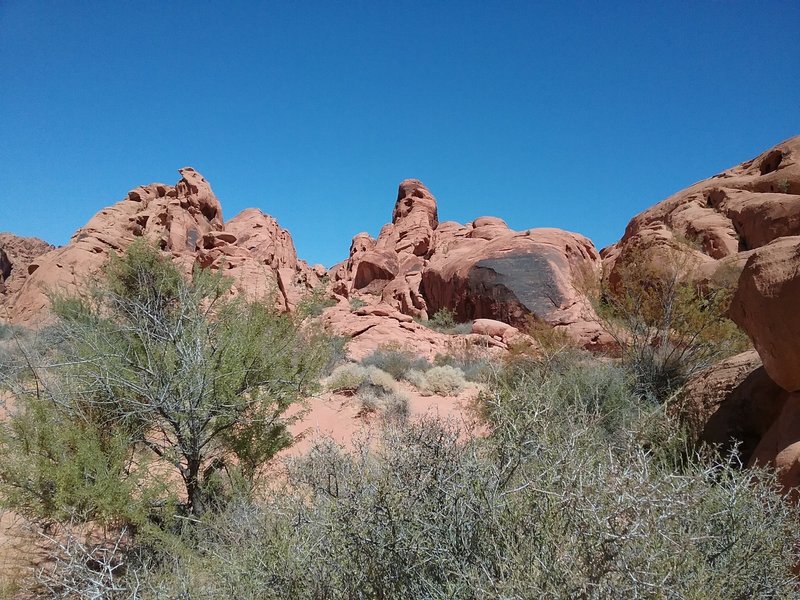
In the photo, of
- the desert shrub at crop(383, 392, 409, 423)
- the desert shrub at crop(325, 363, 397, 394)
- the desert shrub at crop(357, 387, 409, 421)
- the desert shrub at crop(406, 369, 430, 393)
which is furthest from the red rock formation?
the desert shrub at crop(406, 369, 430, 393)

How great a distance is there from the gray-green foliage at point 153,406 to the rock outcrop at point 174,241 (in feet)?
34.6

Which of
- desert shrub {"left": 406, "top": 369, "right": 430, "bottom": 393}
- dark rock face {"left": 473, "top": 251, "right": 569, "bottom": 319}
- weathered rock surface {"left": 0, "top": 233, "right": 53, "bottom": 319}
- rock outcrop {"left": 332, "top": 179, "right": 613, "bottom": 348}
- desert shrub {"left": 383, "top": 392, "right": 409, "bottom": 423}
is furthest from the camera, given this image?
weathered rock surface {"left": 0, "top": 233, "right": 53, "bottom": 319}

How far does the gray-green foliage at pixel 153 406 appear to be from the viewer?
431 cm

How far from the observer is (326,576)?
267cm

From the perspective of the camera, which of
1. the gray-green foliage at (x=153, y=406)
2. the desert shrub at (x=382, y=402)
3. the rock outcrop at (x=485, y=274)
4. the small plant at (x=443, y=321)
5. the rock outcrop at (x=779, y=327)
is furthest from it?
the small plant at (x=443, y=321)

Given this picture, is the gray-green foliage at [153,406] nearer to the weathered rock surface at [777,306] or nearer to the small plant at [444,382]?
the weathered rock surface at [777,306]

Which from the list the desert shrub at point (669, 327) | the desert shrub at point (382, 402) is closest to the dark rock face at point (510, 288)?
the desert shrub at point (669, 327)

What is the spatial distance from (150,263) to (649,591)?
35.9 ft

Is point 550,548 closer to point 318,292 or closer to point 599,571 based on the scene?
point 599,571

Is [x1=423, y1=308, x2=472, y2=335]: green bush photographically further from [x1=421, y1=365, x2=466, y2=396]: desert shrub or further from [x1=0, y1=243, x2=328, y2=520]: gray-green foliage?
[x1=0, y1=243, x2=328, y2=520]: gray-green foliage

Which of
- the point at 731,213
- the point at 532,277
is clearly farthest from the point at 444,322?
the point at 731,213

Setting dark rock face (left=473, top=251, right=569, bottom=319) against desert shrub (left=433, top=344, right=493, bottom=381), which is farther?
dark rock face (left=473, top=251, right=569, bottom=319)

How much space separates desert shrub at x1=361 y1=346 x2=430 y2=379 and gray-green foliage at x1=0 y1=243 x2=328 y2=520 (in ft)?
25.3

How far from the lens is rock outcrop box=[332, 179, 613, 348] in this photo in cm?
2156
